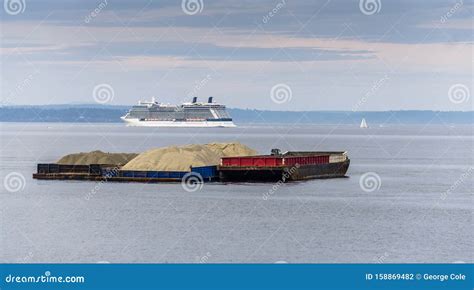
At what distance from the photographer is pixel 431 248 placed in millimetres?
43094

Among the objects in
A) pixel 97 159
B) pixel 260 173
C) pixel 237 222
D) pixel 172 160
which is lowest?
pixel 237 222

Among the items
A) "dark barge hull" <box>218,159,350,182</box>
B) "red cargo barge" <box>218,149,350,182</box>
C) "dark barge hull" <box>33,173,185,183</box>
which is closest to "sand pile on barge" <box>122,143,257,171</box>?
"dark barge hull" <box>33,173,185,183</box>

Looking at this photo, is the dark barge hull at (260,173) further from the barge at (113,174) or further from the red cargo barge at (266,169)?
the barge at (113,174)

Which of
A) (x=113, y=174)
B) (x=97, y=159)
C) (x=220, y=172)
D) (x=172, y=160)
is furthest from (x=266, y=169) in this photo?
(x=97, y=159)

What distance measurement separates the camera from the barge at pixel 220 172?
7556 cm

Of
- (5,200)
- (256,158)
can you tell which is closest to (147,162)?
(256,158)

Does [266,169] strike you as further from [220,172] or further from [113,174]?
[113,174]

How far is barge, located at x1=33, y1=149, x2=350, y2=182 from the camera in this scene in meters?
75.6

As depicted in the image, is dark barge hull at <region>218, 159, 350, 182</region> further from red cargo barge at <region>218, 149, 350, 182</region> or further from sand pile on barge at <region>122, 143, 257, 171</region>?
sand pile on barge at <region>122, 143, 257, 171</region>

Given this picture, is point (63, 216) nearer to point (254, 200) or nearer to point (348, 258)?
point (254, 200)

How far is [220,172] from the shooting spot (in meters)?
75.8

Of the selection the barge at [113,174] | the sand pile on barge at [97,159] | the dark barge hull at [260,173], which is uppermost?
the sand pile on barge at [97,159]

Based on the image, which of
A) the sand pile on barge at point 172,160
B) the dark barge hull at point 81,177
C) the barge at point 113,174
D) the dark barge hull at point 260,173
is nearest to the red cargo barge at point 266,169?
the dark barge hull at point 260,173
